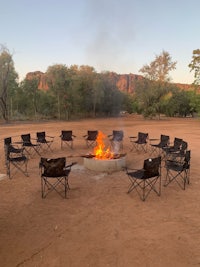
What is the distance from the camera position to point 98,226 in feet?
15.3

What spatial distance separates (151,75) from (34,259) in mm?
36197

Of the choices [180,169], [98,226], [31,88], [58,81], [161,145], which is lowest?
[98,226]

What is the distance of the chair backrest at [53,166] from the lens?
6070 mm

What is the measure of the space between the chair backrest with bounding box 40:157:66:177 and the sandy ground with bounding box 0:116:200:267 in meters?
0.52

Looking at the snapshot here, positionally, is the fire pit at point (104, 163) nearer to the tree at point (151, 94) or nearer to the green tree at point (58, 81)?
the green tree at point (58, 81)

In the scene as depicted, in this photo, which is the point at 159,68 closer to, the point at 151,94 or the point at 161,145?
the point at 151,94

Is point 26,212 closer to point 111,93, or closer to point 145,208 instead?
point 145,208

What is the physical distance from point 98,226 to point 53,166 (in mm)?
1998

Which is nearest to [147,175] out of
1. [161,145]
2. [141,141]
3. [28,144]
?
[161,145]

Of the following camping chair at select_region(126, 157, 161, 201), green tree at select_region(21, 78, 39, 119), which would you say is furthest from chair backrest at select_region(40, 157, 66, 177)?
green tree at select_region(21, 78, 39, 119)

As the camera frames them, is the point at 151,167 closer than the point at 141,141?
Yes

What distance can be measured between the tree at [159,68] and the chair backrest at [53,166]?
33.2 metres

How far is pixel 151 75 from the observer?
37.6 metres

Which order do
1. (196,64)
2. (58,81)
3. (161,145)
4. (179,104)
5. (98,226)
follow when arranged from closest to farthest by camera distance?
(98,226)
(161,145)
(196,64)
(58,81)
(179,104)
